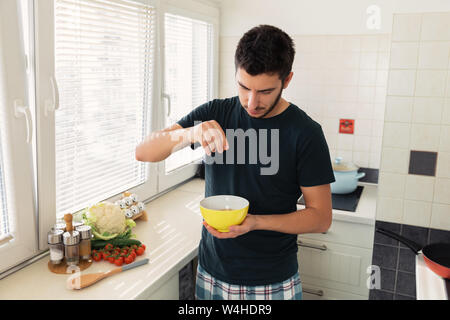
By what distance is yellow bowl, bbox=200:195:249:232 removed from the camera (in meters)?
1.22

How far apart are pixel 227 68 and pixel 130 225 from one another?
1.45m

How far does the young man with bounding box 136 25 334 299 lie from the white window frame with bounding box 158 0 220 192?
0.85 m

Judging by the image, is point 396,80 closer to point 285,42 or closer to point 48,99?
point 285,42

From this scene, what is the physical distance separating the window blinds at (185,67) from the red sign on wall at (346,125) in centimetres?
86

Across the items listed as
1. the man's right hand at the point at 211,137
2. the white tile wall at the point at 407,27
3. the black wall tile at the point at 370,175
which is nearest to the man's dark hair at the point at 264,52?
the man's right hand at the point at 211,137

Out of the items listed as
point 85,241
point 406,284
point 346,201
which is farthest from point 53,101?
point 406,284

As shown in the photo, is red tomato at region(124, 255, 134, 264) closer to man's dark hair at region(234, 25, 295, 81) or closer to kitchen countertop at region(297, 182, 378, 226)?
man's dark hair at region(234, 25, 295, 81)

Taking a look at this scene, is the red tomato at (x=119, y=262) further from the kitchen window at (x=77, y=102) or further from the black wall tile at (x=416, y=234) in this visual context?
the black wall tile at (x=416, y=234)

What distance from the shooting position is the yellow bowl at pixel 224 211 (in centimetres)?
122

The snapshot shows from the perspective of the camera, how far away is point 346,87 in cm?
255

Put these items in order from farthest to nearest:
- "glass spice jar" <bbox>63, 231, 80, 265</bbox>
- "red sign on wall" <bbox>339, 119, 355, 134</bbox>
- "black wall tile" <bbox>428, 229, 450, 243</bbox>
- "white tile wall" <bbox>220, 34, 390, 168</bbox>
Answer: "red sign on wall" <bbox>339, 119, 355, 134</bbox> → "white tile wall" <bbox>220, 34, 390, 168</bbox> → "black wall tile" <bbox>428, 229, 450, 243</bbox> → "glass spice jar" <bbox>63, 231, 80, 265</bbox>

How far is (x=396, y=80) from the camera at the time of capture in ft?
6.28

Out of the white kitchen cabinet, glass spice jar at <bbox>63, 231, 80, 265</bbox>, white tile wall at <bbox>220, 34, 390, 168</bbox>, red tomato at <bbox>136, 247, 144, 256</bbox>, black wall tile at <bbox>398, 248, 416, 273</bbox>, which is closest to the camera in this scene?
glass spice jar at <bbox>63, 231, 80, 265</bbox>

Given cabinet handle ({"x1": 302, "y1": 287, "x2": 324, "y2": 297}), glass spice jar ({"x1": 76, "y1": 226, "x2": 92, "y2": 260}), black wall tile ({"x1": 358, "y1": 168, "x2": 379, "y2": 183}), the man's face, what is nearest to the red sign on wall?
black wall tile ({"x1": 358, "y1": 168, "x2": 379, "y2": 183})
